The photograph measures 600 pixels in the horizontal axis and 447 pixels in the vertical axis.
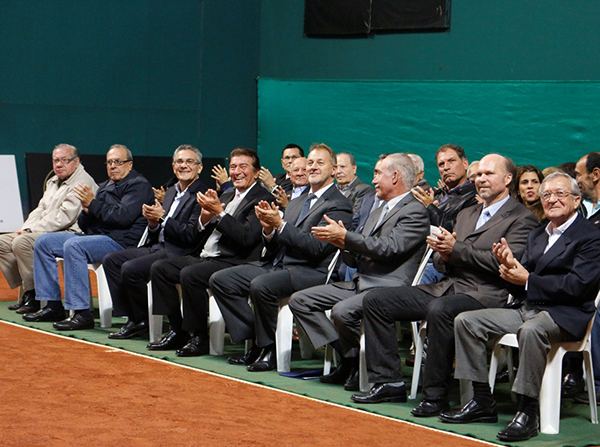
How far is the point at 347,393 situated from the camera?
538cm

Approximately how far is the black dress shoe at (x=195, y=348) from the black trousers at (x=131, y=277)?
70 centimetres

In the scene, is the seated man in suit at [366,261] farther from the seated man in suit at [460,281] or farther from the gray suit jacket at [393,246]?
the seated man in suit at [460,281]

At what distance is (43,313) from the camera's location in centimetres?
753

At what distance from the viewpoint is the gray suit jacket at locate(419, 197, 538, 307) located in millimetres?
4965

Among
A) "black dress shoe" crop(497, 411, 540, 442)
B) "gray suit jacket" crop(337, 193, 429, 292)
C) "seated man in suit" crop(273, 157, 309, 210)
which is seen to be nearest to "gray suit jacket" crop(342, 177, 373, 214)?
"seated man in suit" crop(273, 157, 309, 210)

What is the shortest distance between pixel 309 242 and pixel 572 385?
1.76m

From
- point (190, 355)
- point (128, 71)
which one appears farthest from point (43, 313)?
point (128, 71)

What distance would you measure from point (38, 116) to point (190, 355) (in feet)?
19.9

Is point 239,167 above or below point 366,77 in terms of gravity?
below

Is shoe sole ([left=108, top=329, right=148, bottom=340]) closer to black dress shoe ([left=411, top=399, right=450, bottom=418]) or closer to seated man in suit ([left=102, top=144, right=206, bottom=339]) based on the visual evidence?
seated man in suit ([left=102, top=144, right=206, bottom=339])

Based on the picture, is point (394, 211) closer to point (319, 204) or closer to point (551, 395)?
point (319, 204)

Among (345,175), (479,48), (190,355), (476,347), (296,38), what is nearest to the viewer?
(476,347)

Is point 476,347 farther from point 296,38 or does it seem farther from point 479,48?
point 296,38

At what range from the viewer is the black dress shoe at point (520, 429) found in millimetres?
4391
